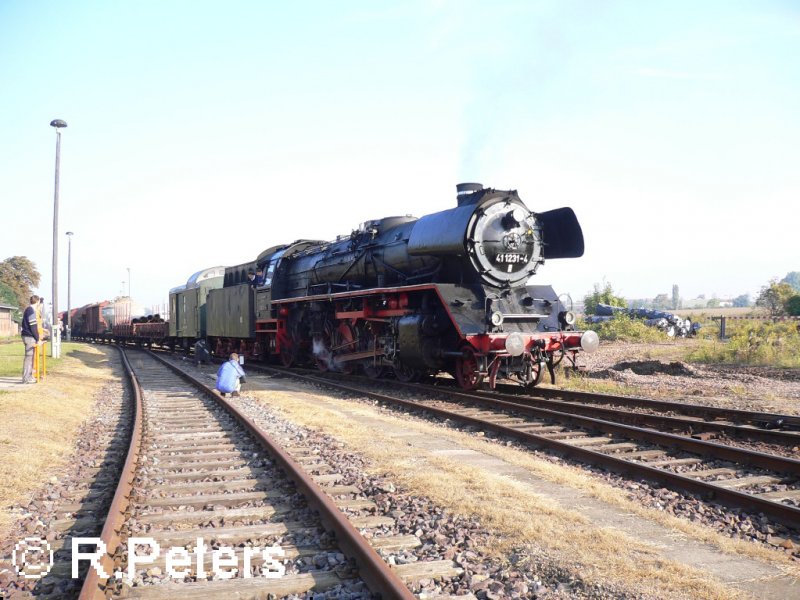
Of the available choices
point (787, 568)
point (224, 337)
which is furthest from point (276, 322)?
point (787, 568)

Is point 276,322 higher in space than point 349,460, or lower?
higher

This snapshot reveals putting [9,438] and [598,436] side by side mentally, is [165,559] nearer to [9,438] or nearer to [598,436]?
[9,438]

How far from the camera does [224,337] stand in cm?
2172

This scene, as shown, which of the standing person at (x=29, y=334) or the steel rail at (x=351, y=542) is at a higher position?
the standing person at (x=29, y=334)

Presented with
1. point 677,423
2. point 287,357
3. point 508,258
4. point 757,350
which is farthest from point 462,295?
point 757,350

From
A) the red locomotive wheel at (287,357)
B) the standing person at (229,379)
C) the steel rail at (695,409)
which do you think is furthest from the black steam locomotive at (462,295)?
the red locomotive wheel at (287,357)

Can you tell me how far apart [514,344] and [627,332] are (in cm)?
1836

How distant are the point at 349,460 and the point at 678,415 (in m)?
5.18

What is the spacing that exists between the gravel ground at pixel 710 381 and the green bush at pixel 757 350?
0.76 m

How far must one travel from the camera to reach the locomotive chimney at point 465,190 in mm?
11404

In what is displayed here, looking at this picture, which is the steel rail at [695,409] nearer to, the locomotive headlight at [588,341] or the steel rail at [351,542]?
the locomotive headlight at [588,341]

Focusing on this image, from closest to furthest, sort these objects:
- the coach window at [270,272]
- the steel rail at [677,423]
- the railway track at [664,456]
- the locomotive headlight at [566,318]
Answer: the railway track at [664,456] < the steel rail at [677,423] < the locomotive headlight at [566,318] < the coach window at [270,272]

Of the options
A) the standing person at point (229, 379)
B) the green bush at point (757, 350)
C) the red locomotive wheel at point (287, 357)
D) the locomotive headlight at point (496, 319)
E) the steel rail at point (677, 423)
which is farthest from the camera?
the red locomotive wheel at point (287, 357)

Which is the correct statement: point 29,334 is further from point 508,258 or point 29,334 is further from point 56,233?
point 56,233
